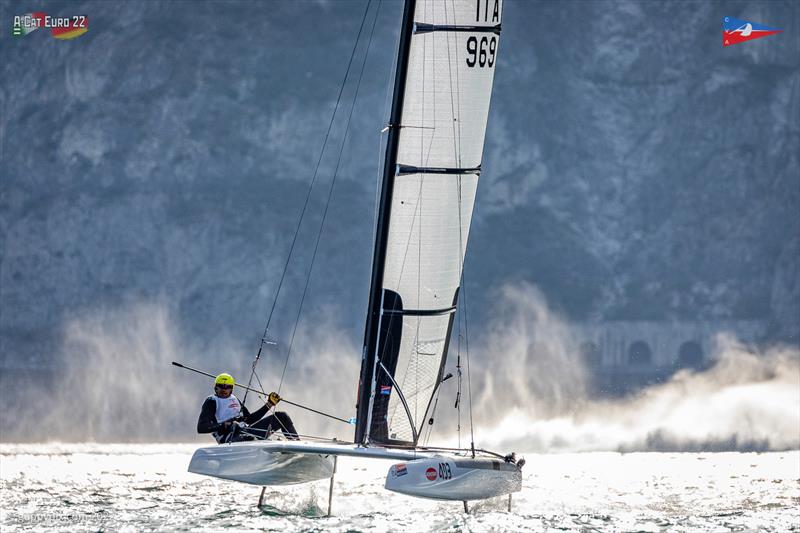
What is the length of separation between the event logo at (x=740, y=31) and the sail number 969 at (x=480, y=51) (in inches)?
3509

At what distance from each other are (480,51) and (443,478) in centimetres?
→ 632

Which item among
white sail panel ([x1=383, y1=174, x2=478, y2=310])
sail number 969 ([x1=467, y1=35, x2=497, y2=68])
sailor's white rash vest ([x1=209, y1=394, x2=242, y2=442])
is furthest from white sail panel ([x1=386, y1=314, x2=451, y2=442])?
sail number 969 ([x1=467, y1=35, x2=497, y2=68])

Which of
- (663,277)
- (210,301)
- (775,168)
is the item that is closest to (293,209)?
(210,301)

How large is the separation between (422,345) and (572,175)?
3291 inches

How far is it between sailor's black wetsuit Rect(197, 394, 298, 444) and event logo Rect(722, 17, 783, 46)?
91401 mm

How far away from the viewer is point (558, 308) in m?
99.2

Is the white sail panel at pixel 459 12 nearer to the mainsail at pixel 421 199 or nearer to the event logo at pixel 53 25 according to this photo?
the mainsail at pixel 421 199

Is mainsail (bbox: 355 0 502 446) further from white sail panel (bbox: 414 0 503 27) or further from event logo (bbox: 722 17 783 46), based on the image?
event logo (bbox: 722 17 783 46)

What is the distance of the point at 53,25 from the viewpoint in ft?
330

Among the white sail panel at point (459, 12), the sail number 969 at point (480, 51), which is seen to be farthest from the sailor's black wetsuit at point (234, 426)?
the white sail panel at point (459, 12)

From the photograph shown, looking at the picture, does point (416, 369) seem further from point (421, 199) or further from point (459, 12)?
point (459, 12)

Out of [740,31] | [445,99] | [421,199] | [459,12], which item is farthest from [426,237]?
[740,31]

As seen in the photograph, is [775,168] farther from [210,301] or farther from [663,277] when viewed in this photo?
[210,301]

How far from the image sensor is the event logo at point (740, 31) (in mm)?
104812
